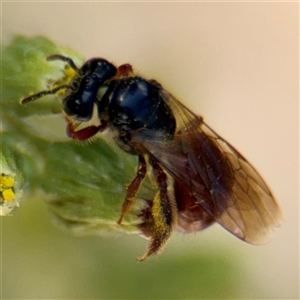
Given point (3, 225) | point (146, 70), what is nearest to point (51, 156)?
point (3, 225)

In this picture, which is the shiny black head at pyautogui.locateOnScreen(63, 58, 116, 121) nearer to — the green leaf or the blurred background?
the green leaf

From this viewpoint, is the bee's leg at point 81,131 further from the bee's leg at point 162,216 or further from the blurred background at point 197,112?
the blurred background at point 197,112

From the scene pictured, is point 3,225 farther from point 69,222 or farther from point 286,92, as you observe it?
point 286,92

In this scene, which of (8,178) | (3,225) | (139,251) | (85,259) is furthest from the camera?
(139,251)

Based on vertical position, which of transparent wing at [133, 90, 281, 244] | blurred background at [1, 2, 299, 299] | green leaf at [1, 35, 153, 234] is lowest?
blurred background at [1, 2, 299, 299]

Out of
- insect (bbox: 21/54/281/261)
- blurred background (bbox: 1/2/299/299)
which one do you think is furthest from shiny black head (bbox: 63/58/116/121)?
blurred background (bbox: 1/2/299/299)

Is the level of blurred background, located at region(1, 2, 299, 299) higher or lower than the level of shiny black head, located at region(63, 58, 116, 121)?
lower

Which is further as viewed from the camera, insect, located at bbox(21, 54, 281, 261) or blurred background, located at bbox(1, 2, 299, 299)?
blurred background, located at bbox(1, 2, 299, 299)
